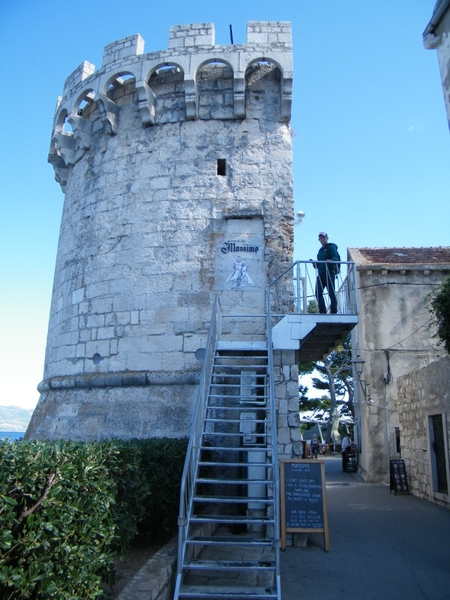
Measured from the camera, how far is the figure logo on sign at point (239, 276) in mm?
8422

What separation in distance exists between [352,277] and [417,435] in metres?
6.64

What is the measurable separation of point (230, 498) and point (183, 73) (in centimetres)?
752

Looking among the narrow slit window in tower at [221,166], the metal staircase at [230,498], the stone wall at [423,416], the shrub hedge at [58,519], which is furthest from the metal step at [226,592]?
the stone wall at [423,416]

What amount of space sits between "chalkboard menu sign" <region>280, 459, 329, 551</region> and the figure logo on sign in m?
2.97

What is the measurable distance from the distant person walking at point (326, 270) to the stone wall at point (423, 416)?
3864 millimetres

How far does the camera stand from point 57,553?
3076 mm

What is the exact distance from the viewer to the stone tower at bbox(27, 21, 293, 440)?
827 centimetres

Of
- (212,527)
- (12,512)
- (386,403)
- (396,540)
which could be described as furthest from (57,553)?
(386,403)

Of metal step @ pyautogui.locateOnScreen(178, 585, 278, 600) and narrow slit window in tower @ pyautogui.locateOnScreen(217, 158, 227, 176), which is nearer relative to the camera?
metal step @ pyautogui.locateOnScreen(178, 585, 278, 600)

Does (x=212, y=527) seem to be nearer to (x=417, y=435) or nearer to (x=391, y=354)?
(x=417, y=435)

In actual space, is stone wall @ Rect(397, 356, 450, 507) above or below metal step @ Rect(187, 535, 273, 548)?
above

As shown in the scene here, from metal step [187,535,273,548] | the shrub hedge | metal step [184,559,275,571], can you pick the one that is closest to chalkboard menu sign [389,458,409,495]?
metal step [187,535,273,548]

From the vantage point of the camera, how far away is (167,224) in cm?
880

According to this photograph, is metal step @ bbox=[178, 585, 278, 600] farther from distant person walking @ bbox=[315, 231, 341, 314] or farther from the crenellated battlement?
the crenellated battlement
